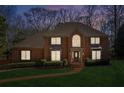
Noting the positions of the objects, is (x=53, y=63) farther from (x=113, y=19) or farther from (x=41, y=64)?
(x=113, y=19)

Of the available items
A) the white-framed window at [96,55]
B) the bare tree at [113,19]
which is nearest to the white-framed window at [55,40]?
the white-framed window at [96,55]

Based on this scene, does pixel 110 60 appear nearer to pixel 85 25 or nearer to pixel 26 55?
pixel 85 25

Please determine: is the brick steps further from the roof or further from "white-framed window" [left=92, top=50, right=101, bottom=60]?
the roof

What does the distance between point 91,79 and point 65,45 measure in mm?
1667

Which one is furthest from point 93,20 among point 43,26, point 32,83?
point 32,83

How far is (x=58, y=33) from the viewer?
860 inches

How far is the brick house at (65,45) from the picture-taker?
2161 cm

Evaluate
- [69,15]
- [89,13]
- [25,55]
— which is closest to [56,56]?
[25,55]

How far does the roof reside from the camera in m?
21.6

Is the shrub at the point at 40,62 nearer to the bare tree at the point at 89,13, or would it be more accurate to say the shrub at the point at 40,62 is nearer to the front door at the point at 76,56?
the front door at the point at 76,56

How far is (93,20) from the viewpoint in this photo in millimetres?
21562

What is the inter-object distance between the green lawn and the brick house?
44 centimetres

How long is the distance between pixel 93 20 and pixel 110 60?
5.07 ft

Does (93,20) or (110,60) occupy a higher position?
(93,20)
